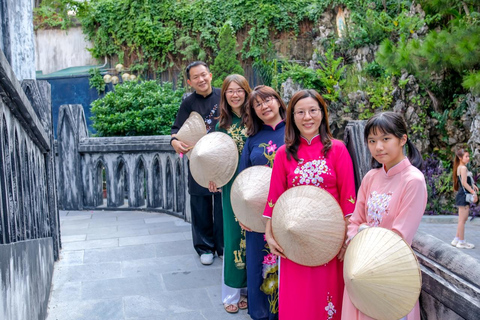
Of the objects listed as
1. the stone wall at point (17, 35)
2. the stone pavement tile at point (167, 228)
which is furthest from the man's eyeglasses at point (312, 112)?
the stone pavement tile at point (167, 228)

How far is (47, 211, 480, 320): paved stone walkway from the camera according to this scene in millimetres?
3195

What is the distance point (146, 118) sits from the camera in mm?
8508

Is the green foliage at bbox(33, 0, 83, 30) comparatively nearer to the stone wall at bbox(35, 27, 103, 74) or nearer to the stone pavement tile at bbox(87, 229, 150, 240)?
the stone wall at bbox(35, 27, 103, 74)

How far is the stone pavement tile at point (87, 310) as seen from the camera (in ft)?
10.2

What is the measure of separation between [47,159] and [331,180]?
2.98 meters

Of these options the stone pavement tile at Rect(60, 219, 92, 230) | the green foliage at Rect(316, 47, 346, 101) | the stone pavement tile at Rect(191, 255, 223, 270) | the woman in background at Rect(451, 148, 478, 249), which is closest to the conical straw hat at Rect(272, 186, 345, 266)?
the stone pavement tile at Rect(191, 255, 223, 270)

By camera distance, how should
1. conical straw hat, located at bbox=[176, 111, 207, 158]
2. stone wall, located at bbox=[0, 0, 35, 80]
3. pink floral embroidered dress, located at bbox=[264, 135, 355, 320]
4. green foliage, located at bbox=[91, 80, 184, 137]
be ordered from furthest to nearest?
green foliage, located at bbox=[91, 80, 184, 137]
stone wall, located at bbox=[0, 0, 35, 80]
conical straw hat, located at bbox=[176, 111, 207, 158]
pink floral embroidered dress, located at bbox=[264, 135, 355, 320]

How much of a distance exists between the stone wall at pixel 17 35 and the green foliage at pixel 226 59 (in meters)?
9.30

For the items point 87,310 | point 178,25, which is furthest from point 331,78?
point 87,310

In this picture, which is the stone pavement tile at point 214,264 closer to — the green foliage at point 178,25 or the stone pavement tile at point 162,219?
the stone pavement tile at point 162,219

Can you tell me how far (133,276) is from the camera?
3873 mm

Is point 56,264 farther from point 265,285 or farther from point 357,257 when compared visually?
point 357,257

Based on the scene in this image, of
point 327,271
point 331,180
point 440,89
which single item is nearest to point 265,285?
point 327,271

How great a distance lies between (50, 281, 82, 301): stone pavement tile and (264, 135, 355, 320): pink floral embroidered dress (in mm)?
1899
